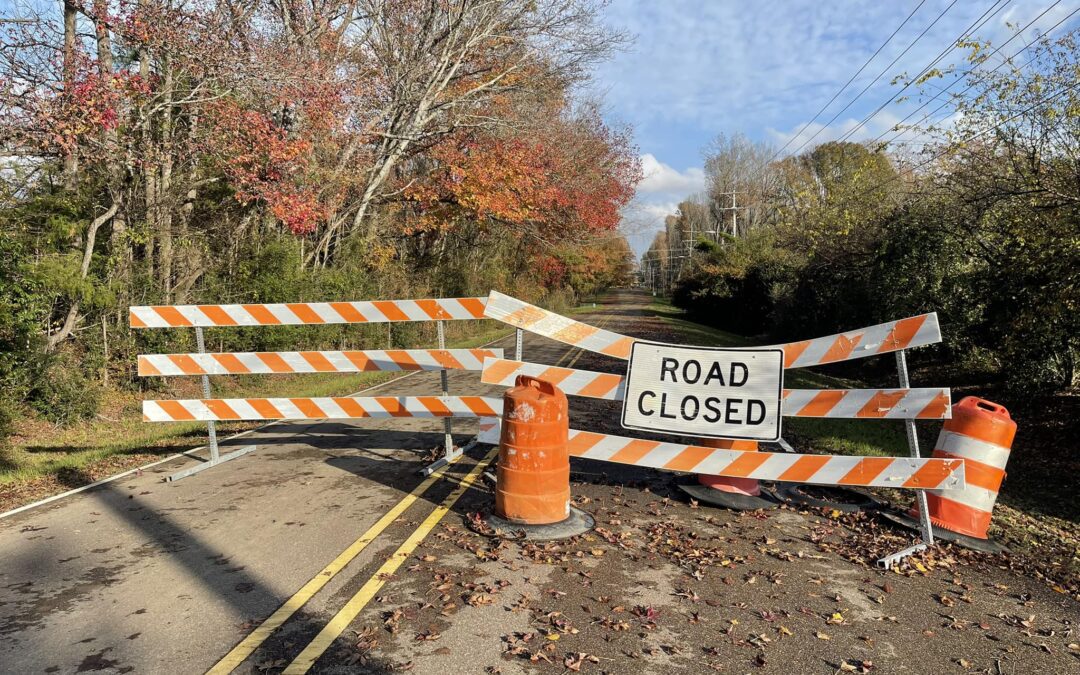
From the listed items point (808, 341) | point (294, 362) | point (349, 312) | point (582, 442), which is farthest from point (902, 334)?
point (294, 362)

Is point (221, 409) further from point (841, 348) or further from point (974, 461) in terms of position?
point (974, 461)

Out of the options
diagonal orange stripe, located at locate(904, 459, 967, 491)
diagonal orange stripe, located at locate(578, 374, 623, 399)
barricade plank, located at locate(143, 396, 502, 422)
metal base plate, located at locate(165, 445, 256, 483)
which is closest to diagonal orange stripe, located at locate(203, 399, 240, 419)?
barricade plank, located at locate(143, 396, 502, 422)

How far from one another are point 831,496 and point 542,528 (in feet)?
10.4

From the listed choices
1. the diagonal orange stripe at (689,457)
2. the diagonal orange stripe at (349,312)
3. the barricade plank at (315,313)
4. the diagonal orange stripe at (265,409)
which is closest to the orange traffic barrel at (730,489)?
the diagonal orange stripe at (689,457)

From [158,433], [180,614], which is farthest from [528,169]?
[180,614]

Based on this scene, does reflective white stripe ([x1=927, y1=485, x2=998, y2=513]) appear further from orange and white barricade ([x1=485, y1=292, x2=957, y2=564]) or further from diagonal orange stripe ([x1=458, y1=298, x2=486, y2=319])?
diagonal orange stripe ([x1=458, y1=298, x2=486, y2=319])

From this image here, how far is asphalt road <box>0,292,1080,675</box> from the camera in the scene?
375cm

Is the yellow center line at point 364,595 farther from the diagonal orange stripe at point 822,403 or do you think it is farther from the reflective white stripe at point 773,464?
the diagonal orange stripe at point 822,403

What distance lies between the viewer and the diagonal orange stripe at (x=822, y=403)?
5930mm

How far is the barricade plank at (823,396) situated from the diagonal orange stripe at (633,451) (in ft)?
1.46

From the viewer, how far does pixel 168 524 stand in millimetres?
5949

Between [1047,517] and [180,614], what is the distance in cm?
864

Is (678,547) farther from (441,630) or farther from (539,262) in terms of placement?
(539,262)

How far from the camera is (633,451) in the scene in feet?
20.4
